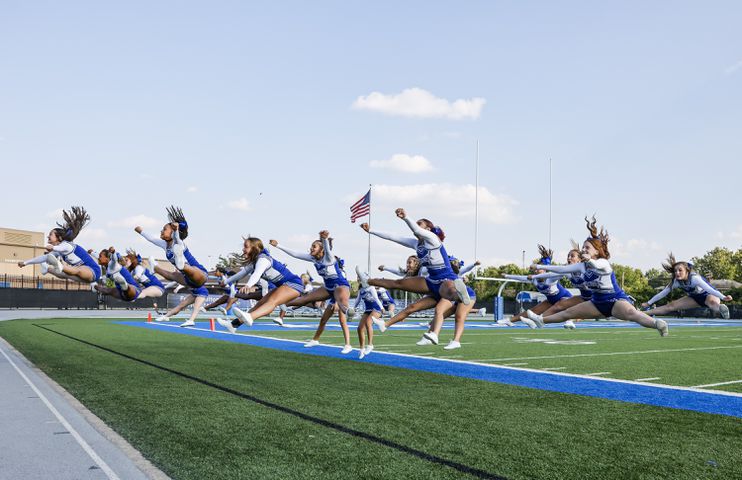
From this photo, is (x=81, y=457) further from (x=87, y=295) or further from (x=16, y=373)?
(x=87, y=295)

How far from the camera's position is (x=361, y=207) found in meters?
19.8

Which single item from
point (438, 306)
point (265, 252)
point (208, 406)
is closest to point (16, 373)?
point (208, 406)

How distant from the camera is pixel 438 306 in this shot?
852 centimetres

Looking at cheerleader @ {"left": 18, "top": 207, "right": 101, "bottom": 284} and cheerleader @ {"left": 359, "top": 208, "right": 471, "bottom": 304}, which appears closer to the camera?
cheerleader @ {"left": 359, "top": 208, "right": 471, "bottom": 304}

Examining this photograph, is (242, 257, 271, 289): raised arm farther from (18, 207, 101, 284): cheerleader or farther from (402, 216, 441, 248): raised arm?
(18, 207, 101, 284): cheerleader

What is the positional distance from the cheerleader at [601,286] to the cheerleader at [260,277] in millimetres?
3360

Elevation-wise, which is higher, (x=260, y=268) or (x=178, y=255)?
(x=178, y=255)

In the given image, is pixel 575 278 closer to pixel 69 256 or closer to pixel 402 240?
pixel 402 240

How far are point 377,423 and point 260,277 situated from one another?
2466 millimetres

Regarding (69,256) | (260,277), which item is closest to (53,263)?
(69,256)

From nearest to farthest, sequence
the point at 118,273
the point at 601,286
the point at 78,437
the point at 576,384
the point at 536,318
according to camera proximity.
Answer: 1. the point at 78,437
2. the point at 601,286
3. the point at 536,318
4. the point at 118,273
5. the point at 576,384

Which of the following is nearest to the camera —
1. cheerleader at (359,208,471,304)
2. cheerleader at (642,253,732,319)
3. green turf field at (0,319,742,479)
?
green turf field at (0,319,742,479)

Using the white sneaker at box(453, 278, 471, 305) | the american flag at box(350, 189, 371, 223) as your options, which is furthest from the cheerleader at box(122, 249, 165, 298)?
the american flag at box(350, 189, 371, 223)

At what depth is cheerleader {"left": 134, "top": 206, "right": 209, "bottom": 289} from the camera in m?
8.00
